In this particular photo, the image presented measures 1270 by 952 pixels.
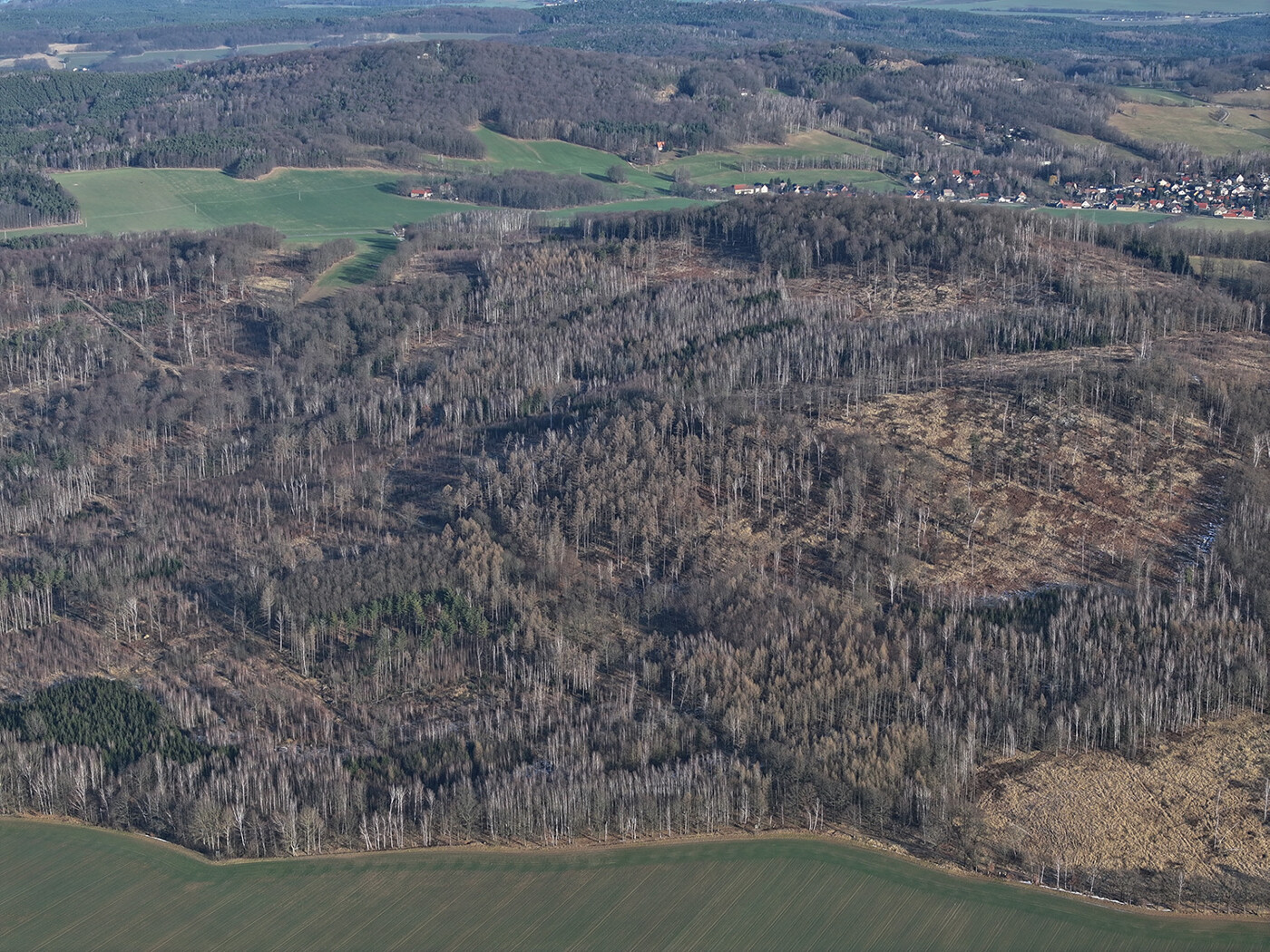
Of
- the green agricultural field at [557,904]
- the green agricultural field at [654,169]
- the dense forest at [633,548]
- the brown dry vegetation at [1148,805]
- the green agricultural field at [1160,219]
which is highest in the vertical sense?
the green agricultural field at [654,169]

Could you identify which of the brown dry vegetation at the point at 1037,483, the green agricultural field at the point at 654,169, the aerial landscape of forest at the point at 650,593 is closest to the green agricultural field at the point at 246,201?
the green agricultural field at the point at 654,169

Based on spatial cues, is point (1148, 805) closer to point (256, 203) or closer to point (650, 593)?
point (650, 593)

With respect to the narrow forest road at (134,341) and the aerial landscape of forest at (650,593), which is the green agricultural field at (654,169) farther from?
the narrow forest road at (134,341)

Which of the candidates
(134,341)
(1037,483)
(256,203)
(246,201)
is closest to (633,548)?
(1037,483)

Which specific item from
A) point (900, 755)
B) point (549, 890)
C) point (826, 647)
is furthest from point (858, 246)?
point (549, 890)

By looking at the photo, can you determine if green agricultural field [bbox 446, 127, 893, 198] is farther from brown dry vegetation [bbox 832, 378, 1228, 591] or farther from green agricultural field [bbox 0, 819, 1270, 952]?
green agricultural field [bbox 0, 819, 1270, 952]
